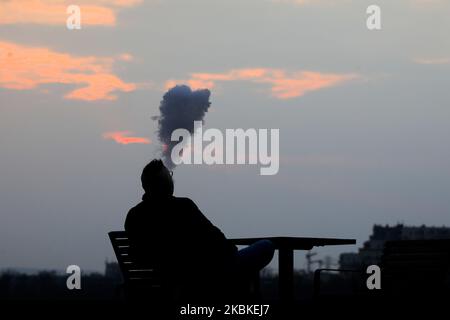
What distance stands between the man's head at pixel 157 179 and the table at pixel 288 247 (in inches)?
42.9

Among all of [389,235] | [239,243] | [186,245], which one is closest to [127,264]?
[239,243]

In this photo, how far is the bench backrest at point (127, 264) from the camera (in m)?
8.68

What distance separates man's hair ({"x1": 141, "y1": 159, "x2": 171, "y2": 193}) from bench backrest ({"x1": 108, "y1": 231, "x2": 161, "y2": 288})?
2.57 ft

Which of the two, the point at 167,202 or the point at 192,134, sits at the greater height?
the point at 192,134

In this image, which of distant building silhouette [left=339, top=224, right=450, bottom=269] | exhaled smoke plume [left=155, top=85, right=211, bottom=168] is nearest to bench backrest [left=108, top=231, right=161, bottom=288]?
exhaled smoke plume [left=155, top=85, right=211, bottom=168]

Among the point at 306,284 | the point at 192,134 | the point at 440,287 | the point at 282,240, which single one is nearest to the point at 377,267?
the point at 440,287

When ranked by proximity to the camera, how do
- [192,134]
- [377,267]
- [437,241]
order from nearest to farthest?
1. [437,241]
2. [377,267]
3. [192,134]

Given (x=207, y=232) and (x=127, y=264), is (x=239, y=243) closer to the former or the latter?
(x=127, y=264)

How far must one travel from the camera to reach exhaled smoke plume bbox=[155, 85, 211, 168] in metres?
16.6

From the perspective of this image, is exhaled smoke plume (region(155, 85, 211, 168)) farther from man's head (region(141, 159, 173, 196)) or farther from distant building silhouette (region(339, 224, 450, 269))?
distant building silhouette (region(339, 224, 450, 269))

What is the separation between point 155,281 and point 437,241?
270 cm

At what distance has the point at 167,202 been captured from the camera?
7.93 metres
